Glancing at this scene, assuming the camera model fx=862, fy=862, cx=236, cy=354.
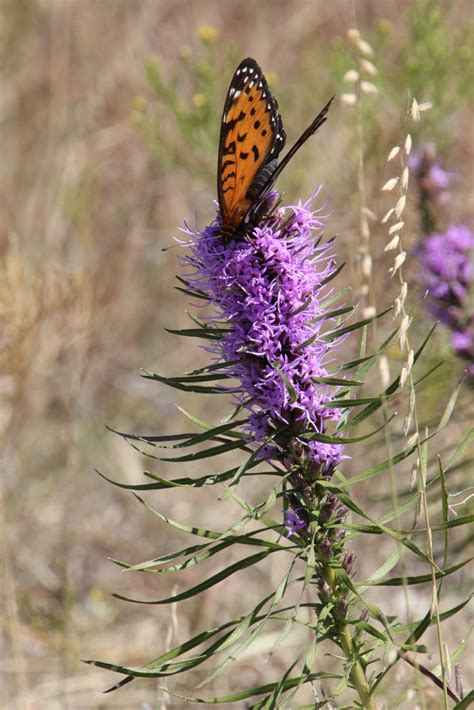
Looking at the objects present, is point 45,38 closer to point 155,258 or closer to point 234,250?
point 155,258

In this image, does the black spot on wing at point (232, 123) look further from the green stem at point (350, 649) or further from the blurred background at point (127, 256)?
the blurred background at point (127, 256)

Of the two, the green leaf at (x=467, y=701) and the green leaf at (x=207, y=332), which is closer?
the green leaf at (x=467, y=701)

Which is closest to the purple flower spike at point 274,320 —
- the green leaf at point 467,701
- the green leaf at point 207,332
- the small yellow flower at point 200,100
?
the green leaf at point 207,332

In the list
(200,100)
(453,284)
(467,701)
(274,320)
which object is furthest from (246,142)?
Result: (200,100)

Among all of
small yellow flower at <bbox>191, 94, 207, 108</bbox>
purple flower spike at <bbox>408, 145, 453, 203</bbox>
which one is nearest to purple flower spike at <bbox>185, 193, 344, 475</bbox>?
purple flower spike at <bbox>408, 145, 453, 203</bbox>

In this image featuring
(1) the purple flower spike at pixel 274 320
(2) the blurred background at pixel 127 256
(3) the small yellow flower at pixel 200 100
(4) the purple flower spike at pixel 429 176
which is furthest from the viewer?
(3) the small yellow flower at pixel 200 100

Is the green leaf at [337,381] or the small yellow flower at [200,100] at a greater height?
the small yellow flower at [200,100]

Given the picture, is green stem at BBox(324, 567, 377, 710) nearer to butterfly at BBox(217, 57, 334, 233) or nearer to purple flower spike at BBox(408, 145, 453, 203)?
butterfly at BBox(217, 57, 334, 233)
